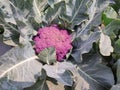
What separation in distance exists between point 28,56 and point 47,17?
192 mm

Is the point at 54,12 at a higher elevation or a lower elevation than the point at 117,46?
higher

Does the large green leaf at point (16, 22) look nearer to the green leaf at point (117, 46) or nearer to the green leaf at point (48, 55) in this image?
the green leaf at point (48, 55)

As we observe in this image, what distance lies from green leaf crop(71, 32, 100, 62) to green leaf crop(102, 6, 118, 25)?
9 centimetres

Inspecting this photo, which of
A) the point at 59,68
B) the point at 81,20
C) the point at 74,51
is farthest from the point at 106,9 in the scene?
the point at 59,68

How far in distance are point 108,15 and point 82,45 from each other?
0.55 feet

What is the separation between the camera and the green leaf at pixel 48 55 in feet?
3.20

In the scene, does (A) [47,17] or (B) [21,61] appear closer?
(B) [21,61]

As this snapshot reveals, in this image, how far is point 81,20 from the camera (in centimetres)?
111

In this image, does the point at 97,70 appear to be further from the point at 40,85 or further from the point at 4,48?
the point at 4,48

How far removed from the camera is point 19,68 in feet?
3.17

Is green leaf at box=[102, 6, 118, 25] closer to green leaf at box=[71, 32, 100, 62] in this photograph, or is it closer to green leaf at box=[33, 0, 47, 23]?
green leaf at box=[71, 32, 100, 62]

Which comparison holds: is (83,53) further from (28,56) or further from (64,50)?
(28,56)

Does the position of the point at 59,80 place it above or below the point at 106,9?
below

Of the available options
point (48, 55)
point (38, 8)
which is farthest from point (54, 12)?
point (48, 55)
